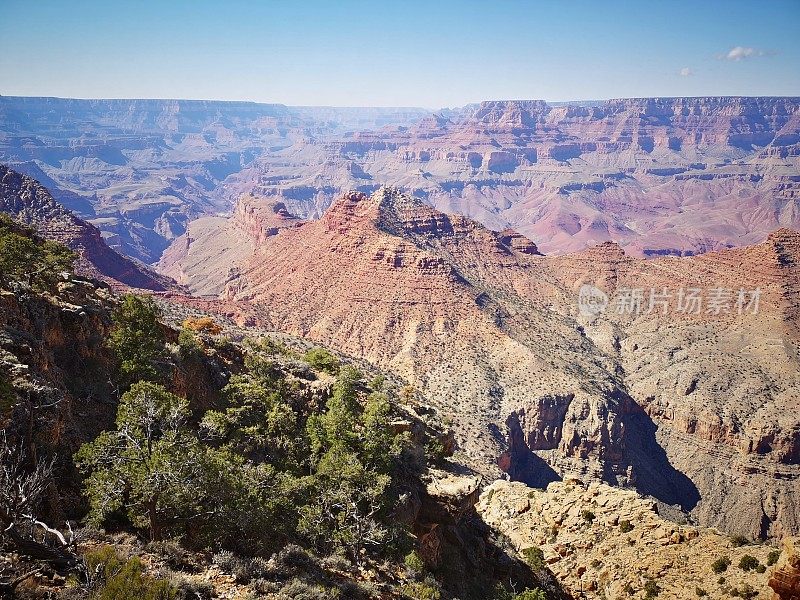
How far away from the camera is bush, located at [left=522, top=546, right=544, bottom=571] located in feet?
88.6

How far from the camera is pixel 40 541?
39.9 ft

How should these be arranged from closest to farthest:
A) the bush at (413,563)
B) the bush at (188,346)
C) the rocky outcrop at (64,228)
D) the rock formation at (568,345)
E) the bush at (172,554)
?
the bush at (172,554) → the bush at (413,563) → the bush at (188,346) → the rock formation at (568,345) → the rocky outcrop at (64,228)

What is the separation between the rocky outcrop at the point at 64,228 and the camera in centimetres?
10619

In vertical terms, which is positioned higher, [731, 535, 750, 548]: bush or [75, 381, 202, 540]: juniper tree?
[75, 381, 202, 540]: juniper tree

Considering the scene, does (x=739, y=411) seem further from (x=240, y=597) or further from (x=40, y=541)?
(x=40, y=541)

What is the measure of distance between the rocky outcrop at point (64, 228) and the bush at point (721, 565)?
354ft

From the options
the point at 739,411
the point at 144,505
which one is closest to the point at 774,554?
the point at 144,505

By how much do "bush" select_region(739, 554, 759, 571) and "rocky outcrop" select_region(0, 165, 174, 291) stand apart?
109 metres

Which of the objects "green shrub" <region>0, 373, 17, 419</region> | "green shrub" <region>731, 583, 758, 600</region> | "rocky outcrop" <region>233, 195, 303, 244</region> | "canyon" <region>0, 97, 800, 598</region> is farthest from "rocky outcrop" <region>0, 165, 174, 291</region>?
"green shrub" <region>731, 583, 758, 600</region>

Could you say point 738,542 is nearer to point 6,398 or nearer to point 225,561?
point 225,561

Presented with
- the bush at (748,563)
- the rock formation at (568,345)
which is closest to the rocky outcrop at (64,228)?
the rock formation at (568,345)

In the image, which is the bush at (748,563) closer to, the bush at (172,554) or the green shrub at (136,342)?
the bush at (172,554)

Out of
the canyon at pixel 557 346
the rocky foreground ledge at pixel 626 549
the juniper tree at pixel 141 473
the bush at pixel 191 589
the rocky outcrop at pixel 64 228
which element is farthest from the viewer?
the rocky outcrop at pixel 64 228

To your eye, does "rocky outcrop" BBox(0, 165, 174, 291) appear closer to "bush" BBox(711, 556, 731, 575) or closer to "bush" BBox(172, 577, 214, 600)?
"bush" BBox(172, 577, 214, 600)
